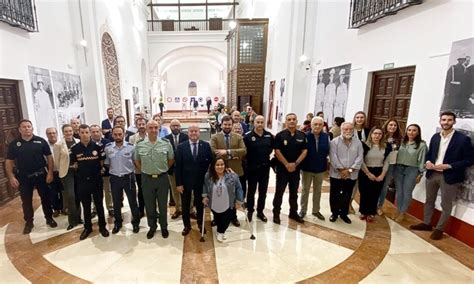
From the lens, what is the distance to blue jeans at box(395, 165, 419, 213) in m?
3.54

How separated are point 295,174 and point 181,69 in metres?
24.6

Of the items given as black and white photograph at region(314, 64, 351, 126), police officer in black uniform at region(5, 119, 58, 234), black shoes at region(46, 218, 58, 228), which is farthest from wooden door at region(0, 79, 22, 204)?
black and white photograph at region(314, 64, 351, 126)

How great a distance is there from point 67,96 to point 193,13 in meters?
15.0

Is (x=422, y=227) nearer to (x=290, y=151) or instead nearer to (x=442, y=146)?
(x=442, y=146)

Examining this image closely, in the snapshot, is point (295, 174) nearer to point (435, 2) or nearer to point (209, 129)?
point (435, 2)

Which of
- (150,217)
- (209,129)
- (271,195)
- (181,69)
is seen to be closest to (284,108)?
(209,129)

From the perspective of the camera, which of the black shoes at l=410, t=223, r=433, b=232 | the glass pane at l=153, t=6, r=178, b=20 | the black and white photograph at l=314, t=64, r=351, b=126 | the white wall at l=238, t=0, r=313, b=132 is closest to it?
the black shoes at l=410, t=223, r=433, b=232

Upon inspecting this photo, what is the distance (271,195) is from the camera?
482 centimetres

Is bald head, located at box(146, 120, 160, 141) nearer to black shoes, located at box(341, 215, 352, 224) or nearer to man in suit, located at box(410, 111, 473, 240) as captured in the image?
black shoes, located at box(341, 215, 352, 224)

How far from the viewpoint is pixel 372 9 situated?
459 cm

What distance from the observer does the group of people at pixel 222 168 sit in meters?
3.08

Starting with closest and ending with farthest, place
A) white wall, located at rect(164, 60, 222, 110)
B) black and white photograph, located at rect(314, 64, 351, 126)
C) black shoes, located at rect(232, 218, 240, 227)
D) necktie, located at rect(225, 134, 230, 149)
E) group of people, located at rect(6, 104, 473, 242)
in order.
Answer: group of people, located at rect(6, 104, 473, 242)
necktie, located at rect(225, 134, 230, 149)
black shoes, located at rect(232, 218, 240, 227)
black and white photograph, located at rect(314, 64, 351, 126)
white wall, located at rect(164, 60, 222, 110)

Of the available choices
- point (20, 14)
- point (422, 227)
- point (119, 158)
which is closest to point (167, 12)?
point (20, 14)

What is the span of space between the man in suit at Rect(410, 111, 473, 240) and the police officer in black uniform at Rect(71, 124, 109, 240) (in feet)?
14.3
